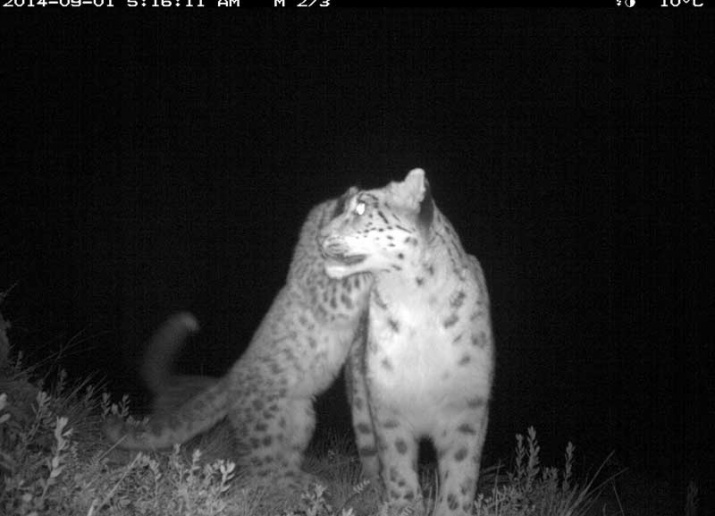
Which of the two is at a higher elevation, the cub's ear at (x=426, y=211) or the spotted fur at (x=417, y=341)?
the cub's ear at (x=426, y=211)

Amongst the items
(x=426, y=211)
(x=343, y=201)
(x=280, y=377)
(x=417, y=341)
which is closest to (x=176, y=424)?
(x=280, y=377)

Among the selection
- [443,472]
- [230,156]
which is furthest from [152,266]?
[443,472]

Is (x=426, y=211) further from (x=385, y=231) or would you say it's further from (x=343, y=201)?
(x=343, y=201)

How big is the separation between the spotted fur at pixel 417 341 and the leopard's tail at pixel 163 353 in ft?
5.02

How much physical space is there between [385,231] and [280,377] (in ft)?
4.66

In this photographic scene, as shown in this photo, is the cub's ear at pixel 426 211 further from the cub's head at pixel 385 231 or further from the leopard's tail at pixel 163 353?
the leopard's tail at pixel 163 353

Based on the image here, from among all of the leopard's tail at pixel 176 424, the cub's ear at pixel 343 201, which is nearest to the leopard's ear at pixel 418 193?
the cub's ear at pixel 343 201

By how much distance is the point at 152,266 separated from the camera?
53.6 feet

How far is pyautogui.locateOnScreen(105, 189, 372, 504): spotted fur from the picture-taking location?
4.93 m

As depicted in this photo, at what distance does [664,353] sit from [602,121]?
24.2 feet

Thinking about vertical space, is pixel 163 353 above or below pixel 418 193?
below

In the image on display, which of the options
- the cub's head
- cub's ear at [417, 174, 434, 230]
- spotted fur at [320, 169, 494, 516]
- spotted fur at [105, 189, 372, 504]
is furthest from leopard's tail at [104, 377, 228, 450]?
cub's ear at [417, 174, 434, 230]

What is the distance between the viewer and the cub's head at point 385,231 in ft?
14.2

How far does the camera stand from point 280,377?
516 centimetres
